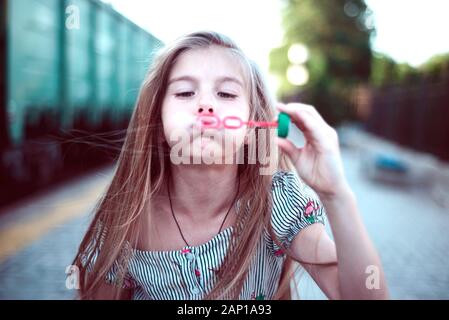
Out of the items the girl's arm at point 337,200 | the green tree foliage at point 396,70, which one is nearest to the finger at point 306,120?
the girl's arm at point 337,200

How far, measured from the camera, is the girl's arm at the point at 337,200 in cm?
87

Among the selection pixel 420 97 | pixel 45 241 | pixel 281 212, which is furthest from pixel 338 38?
pixel 281 212

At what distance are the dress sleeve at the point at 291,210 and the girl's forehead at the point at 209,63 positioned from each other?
288 millimetres

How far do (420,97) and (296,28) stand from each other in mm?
4314

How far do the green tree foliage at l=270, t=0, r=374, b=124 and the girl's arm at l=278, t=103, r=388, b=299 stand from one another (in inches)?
412

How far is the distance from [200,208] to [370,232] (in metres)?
3.03

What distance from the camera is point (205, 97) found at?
97cm

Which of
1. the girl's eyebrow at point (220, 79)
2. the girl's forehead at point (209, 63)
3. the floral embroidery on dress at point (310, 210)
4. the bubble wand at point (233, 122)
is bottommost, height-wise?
the floral embroidery on dress at point (310, 210)

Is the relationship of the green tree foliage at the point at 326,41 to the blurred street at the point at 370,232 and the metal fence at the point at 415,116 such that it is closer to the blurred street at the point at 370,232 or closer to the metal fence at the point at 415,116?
the metal fence at the point at 415,116

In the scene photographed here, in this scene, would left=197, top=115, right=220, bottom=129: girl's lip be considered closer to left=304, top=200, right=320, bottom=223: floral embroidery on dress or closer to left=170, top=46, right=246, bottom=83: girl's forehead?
left=170, top=46, right=246, bottom=83: girl's forehead

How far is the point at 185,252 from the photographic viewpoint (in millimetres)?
1111

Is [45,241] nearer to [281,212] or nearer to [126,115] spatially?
[281,212]

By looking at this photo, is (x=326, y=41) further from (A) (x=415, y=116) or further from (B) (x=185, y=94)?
(B) (x=185, y=94)

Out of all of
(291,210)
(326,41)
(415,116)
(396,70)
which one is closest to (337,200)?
(291,210)
